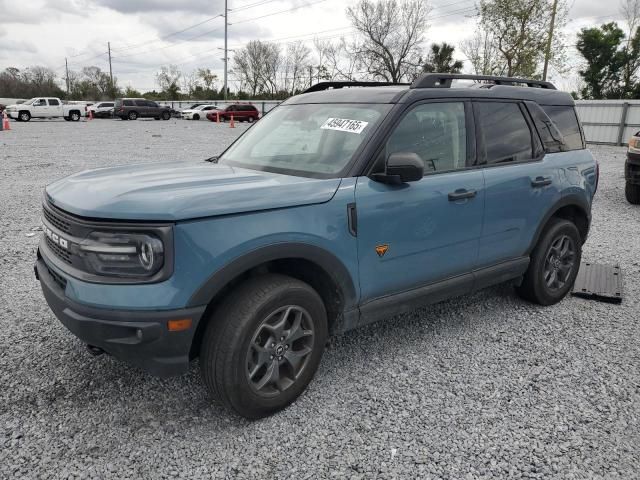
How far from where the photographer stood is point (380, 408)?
9.37ft

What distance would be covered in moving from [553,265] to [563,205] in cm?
54

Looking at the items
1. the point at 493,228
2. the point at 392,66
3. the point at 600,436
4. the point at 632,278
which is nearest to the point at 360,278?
the point at 493,228

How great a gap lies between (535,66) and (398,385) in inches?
1429

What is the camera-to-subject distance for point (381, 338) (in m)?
3.72

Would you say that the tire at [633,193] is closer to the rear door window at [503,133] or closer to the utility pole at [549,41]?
the rear door window at [503,133]

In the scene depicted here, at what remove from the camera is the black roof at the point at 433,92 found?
325 centimetres

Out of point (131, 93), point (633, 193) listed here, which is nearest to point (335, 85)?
point (633, 193)

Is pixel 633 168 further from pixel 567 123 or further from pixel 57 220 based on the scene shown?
pixel 57 220

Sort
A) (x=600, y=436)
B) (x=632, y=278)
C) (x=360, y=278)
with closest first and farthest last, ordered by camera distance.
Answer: (x=600, y=436)
(x=360, y=278)
(x=632, y=278)

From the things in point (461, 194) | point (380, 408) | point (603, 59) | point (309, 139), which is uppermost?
point (603, 59)

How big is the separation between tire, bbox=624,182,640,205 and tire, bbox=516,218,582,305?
5850 mm

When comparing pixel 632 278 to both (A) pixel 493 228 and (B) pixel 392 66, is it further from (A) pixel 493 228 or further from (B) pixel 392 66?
(B) pixel 392 66

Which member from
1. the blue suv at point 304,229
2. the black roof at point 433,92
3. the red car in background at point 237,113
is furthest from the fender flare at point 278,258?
the red car in background at point 237,113

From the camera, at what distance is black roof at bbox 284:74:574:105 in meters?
3.25
